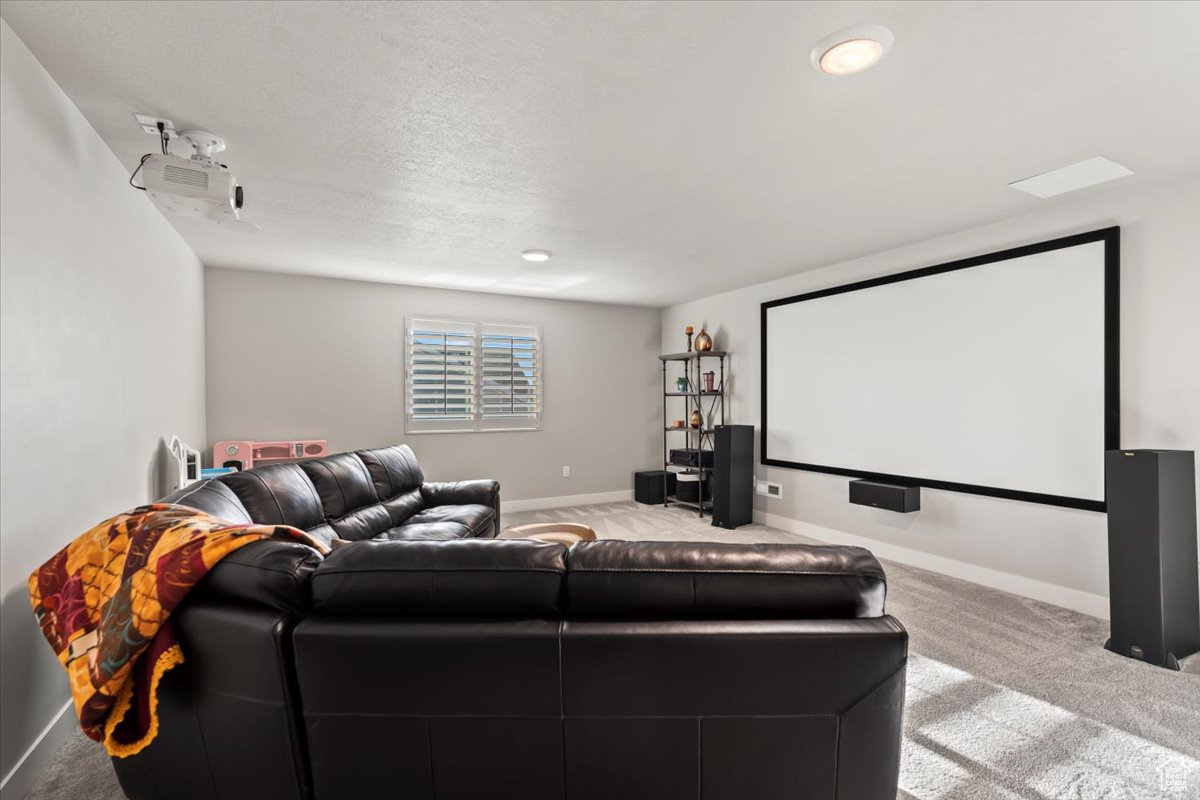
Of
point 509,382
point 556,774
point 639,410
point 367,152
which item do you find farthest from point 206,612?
point 639,410

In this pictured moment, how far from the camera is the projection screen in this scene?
329cm

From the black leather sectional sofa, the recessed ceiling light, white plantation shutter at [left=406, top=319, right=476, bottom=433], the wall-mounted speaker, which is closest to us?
the black leather sectional sofa

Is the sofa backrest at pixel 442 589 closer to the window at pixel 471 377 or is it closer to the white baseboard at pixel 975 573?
the white baseboard at pixel 975 573

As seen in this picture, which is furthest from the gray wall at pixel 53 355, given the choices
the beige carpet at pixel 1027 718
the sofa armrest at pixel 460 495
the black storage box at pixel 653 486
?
the black storage box at pixel 653 486

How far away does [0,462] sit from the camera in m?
1.64

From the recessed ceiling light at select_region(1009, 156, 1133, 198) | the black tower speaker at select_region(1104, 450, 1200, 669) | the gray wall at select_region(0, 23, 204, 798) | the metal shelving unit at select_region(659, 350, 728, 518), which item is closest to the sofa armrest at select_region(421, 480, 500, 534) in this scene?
the gray wall at select_region(0, 23, 204, 798)

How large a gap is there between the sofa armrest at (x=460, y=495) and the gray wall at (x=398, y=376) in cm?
155

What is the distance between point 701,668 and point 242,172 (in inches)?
122

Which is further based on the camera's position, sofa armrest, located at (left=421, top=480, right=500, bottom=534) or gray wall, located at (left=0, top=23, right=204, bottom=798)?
sofa armrest, located at (left=421, top=480, right=500, bottom=534)

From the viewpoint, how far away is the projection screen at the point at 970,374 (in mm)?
3285

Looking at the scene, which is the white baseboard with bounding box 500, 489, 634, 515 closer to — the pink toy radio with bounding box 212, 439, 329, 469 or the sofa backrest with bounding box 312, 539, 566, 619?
the pink toy radio with bounding box 212, 439, 329, 469

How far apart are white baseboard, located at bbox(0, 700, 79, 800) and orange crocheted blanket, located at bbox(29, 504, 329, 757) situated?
592 millimetres

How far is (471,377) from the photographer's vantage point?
5977 millimetres

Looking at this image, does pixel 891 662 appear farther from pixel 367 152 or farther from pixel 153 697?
pixel 367 152
